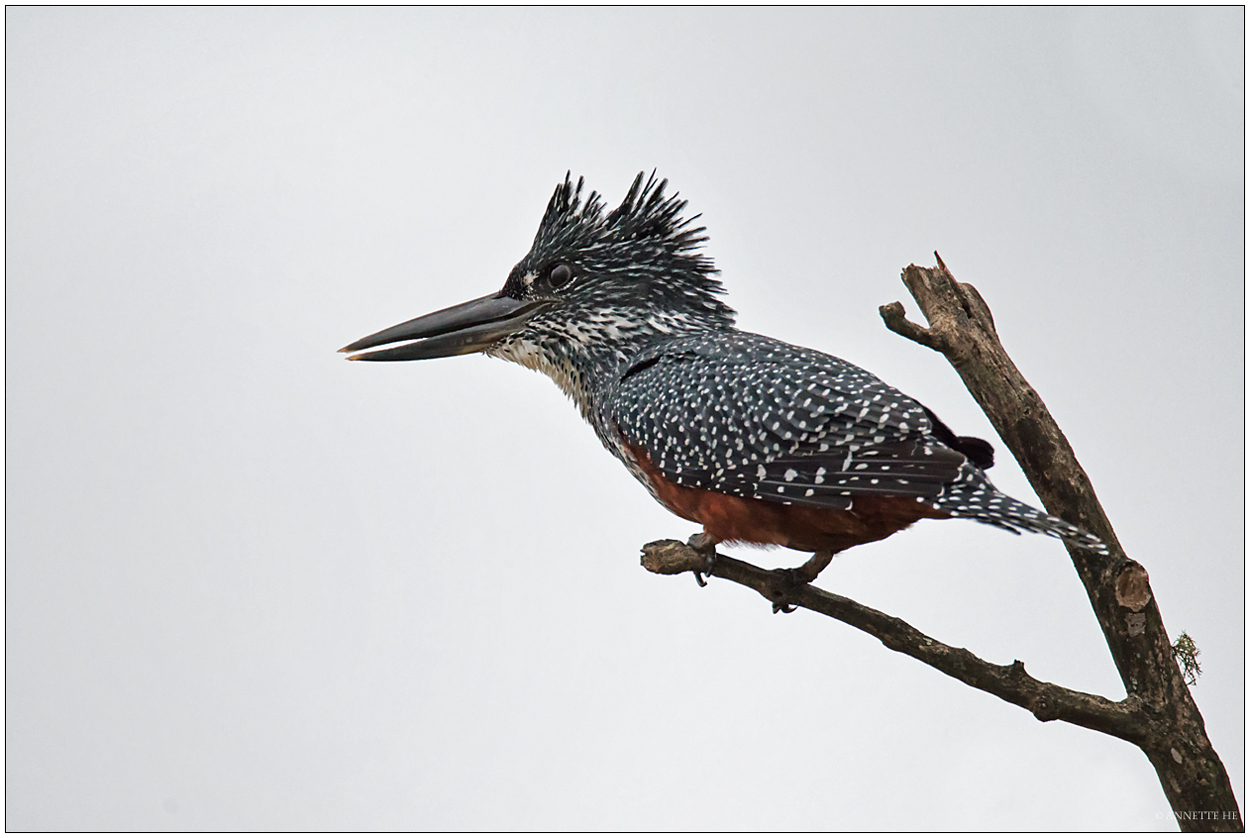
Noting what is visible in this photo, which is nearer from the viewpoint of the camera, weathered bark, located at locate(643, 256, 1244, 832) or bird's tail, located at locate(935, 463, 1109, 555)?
bird's tail, located at locate(935, 463, 1109, 555)

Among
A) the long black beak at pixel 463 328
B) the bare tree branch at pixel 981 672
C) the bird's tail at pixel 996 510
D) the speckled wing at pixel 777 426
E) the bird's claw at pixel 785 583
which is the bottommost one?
the bare tree branch at pixel 981 672

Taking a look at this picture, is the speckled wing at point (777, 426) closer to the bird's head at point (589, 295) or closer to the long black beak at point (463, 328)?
the bird's head at point (589, 295)

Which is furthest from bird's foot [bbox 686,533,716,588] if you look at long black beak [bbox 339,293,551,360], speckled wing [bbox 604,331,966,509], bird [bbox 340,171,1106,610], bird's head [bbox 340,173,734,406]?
long black beak [bbox 339,293,551,360]

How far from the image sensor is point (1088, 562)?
213 cm

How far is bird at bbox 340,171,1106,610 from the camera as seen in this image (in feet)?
6.14

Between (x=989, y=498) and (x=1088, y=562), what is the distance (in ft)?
1.52

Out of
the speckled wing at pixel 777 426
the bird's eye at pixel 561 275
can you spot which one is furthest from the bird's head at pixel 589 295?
the speckled wing at pixel 777 426

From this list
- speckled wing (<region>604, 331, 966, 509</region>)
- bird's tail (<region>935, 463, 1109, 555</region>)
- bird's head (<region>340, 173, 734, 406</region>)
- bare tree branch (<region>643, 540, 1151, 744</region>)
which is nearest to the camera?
bird's tail (<region>935, 463, 1109, 555</region>)

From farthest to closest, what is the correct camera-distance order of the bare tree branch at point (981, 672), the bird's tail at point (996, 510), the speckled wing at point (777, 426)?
the bare tree branch at point (981, 672) < the speckled wing at point (777, 426) < the bird's tail at point (996, 510)

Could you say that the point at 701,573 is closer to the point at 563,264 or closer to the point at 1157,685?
the point at 563,264

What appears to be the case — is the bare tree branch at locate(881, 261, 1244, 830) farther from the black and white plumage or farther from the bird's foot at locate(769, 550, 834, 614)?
the bird's foot at locate(769, 550, 834, 614)

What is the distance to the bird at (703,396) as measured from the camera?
1.87 m

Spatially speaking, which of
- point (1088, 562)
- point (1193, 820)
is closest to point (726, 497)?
point (1088, 562)

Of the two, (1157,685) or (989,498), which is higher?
(989,498)
